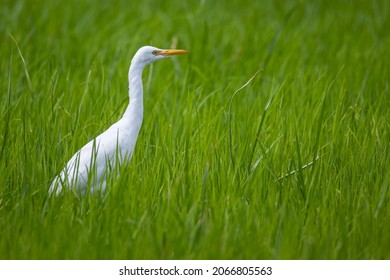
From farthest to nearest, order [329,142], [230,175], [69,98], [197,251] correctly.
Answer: [69,98] < [329,142] < [230,175] < [197,251]

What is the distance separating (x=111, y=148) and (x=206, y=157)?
55cm

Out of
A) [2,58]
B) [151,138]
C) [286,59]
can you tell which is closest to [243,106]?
[151,138]

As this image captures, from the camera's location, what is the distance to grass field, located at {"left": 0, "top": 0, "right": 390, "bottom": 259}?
3.11m

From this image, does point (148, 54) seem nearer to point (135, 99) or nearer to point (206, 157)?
point (135, 99)

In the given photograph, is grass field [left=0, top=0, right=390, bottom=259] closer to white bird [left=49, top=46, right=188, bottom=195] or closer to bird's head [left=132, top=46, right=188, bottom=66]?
white bird [left=49, top=46, right=188, bottom=195]

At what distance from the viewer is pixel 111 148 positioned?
3773mm

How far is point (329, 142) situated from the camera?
402 cm

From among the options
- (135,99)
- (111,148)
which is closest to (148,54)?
(135,99)

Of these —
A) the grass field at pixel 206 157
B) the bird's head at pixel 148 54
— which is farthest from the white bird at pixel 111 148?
the grass field at pixel 206 157

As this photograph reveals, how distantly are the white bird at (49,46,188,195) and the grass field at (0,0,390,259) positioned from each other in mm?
109

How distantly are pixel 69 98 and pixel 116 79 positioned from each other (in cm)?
64

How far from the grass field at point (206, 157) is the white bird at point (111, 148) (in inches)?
4.3

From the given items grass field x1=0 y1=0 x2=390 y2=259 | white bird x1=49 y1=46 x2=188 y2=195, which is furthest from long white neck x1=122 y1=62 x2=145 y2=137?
grass field x1=0 y1=0 x2=390 y2=259

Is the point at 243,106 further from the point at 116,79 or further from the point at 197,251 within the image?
the point at 197,251
